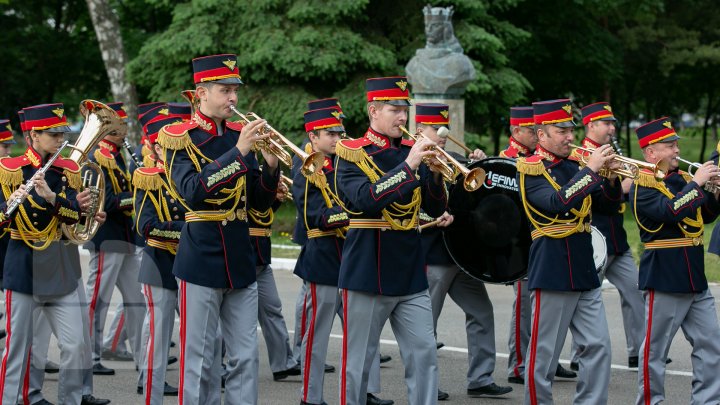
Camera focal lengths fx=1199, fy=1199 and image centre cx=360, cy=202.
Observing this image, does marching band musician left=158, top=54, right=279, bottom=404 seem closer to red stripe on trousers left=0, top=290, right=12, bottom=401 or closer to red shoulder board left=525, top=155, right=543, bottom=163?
red stripe on trousers left=0, top=290, right=12, bottom=401

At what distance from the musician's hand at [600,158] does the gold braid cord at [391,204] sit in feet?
3.59

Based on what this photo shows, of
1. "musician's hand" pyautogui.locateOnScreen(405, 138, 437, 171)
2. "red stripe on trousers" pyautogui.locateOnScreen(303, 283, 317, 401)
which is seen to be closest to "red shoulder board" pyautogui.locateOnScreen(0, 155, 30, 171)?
"red stripe on trousers" pyautogui.locateOnScreen(303, 283, 317, 401)

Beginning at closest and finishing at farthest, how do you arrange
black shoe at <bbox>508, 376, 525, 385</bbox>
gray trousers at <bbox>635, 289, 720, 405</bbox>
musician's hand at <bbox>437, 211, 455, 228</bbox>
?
1. gray trousers at <bbox>635, 289, 720, 405</bbox>
2. musician's hand at <bbox>437, 211, 455, 228</bbox>
3. black shoe at <bbox>508, 376, 525, 385</bbox>

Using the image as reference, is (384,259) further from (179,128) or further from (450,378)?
(450,378)

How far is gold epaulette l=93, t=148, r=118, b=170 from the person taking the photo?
9.78m

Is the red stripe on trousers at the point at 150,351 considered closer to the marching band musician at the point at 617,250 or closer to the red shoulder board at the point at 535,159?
the red shoulder board at the point at 535,159

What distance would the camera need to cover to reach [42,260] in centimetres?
761

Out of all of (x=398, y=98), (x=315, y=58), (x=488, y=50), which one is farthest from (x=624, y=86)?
(x=398, y=98)

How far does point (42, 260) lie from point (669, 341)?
4.06m

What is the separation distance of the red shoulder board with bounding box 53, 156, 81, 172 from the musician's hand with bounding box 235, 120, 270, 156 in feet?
5.64

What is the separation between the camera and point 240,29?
68.0 feet

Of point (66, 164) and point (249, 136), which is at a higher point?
point (249, 136)

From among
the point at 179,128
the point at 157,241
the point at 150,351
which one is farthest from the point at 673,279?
the point at 157,241

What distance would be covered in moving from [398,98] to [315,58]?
13.0m
